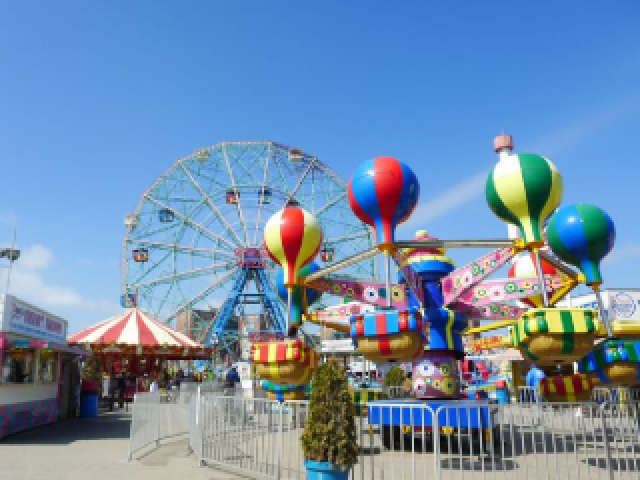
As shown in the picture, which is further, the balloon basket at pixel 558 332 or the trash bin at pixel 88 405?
the trash bin at pixel 88 405

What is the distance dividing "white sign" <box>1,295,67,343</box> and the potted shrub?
824 cm

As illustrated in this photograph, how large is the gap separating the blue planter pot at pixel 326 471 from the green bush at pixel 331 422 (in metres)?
0.04

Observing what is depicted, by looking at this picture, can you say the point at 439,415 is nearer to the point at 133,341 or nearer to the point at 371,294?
the point at 371,294

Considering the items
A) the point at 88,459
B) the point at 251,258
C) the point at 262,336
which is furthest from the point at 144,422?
the point at 251,258

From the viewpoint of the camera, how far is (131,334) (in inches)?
645

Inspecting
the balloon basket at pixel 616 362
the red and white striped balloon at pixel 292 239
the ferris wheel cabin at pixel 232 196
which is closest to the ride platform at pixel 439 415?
the balloon basket at pixel 616 362

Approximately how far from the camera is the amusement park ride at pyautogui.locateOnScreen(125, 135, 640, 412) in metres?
6.39

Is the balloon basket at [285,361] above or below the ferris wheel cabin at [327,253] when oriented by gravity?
below

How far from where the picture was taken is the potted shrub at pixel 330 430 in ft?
17.4

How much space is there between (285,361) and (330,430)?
295cm

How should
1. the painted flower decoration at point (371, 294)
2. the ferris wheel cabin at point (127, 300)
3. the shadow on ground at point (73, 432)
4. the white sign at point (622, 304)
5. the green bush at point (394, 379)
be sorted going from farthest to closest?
the ferris wheel cabin at point (127, 300), the white sign at point (622, 304), the green bush at point (394, 379), the shadow on ground at point (73, 432), the painted flower decoration at point (371, 294)

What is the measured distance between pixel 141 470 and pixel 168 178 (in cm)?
2550

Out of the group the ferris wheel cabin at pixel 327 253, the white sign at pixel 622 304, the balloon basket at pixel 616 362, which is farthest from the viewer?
the ferris wheel cabin at pixel 327 253

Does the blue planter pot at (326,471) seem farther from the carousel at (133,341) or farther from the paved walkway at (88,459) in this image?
the carousel at (133,341)
